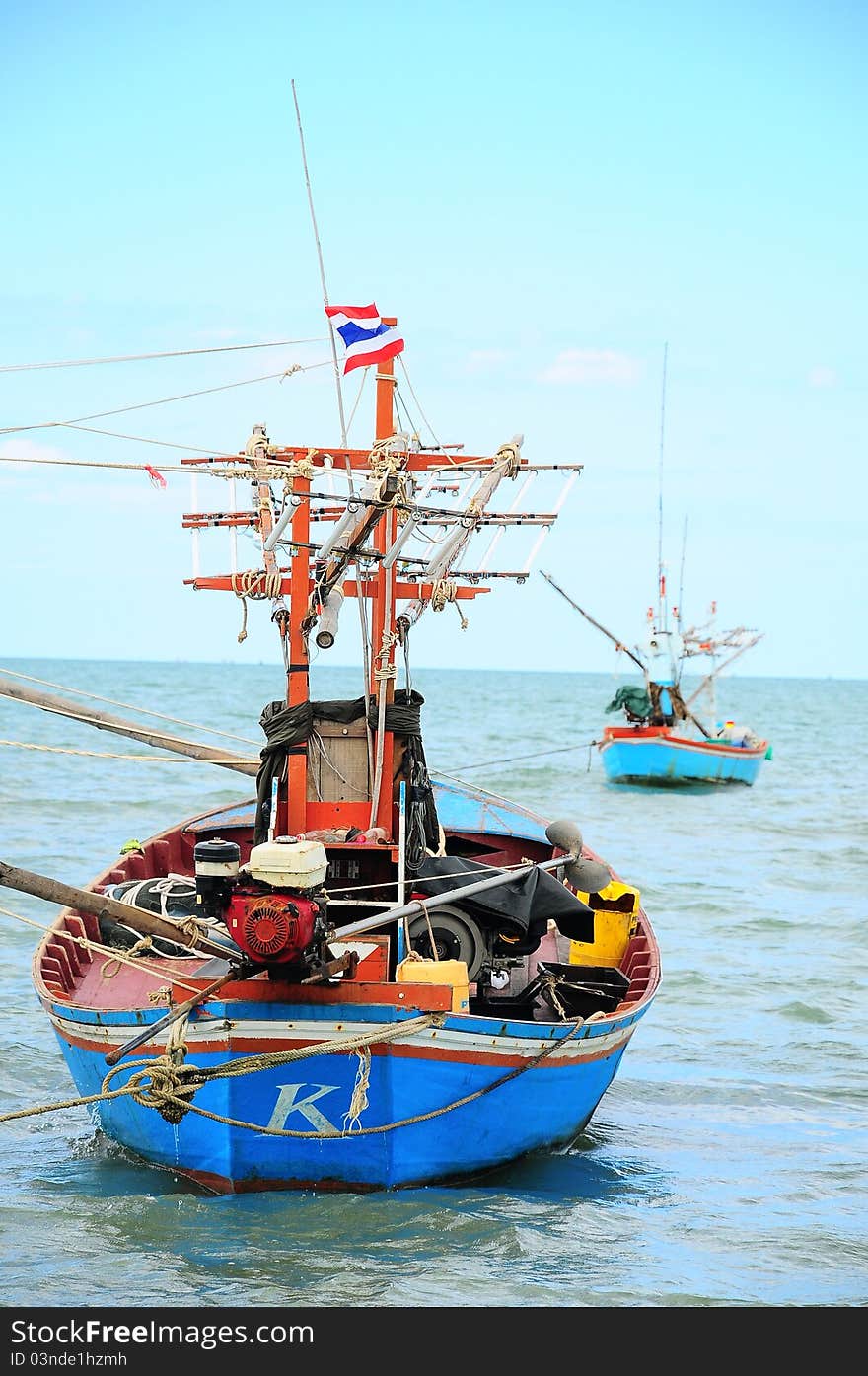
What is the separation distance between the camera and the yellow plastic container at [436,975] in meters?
9.14

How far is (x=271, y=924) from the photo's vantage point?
8398 mm

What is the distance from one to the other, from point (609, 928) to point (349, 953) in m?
4.65

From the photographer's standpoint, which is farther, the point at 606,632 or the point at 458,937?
the point at 606,632

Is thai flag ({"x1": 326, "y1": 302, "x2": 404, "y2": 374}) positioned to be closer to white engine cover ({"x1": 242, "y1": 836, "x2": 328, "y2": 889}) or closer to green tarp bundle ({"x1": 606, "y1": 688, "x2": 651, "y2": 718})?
white engine cover ({"x1": 242, "y1": 836, "x2": 328, "y2": 889})

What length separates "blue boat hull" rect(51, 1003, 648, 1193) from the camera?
8.89 m

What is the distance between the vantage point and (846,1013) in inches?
631

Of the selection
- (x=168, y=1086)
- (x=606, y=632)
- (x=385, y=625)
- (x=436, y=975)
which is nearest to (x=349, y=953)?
(x=436, y=975)

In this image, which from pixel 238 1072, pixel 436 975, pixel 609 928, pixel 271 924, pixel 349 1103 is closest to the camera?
pixel 271 924

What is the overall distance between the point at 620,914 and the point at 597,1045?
116 inches

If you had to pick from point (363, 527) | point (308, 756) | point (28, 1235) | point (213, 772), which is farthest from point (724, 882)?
point (213, 772)

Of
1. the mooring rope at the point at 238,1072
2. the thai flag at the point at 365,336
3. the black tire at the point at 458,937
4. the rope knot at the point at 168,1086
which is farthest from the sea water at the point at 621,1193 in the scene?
the thai flag at the point at 365,336

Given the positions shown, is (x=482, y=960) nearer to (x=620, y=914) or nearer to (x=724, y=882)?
(x=620, y=914)

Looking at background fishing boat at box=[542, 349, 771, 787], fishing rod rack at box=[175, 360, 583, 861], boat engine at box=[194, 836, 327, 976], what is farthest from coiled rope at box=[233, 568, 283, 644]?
background fishing boat at box=[542, 349, 771, 787]

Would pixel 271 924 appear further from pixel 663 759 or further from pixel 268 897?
pixel 663 759
